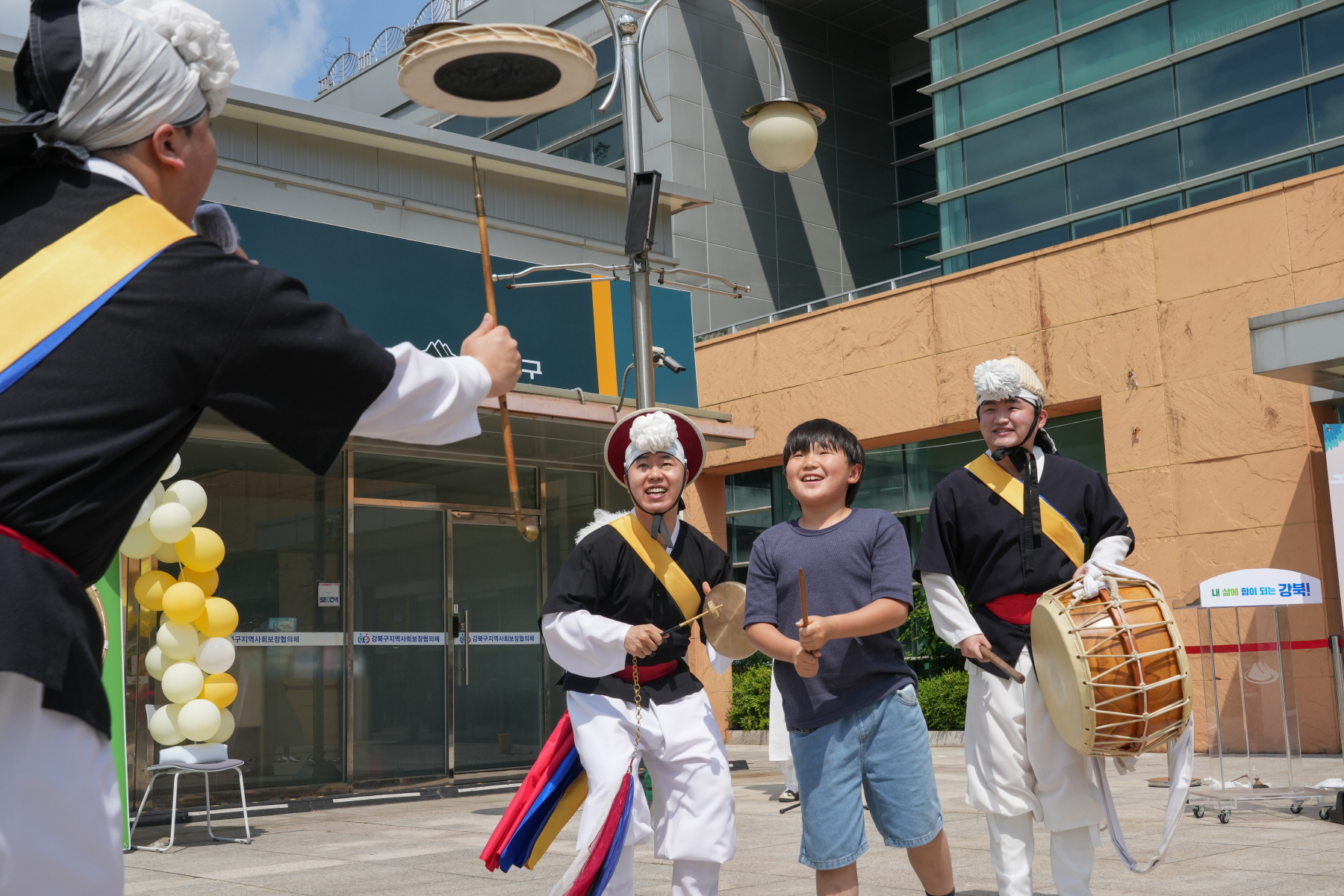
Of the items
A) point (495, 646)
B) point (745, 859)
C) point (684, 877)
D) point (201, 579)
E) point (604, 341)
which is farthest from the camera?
point (604, 341)

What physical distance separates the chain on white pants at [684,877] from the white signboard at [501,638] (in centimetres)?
843

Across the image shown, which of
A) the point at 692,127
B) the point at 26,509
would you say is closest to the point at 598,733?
the point at 26,509

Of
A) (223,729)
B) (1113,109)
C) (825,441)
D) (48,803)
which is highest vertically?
(1113,109)

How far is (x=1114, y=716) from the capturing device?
4555 mm

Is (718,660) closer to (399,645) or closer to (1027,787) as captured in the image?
(1027,787)

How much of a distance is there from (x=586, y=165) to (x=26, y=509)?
14.4 meters

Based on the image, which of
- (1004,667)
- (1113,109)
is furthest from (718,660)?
(1113,109)

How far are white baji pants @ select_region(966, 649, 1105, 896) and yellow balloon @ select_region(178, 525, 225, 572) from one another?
5.99 metres

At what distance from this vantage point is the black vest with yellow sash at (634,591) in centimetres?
496

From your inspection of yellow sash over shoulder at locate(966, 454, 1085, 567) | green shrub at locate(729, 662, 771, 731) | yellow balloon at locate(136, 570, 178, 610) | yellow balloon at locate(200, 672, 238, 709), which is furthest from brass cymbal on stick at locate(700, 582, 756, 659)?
green shrub at locate(729, 662, 771, 731)

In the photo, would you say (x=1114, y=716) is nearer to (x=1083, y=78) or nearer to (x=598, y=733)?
(x=598, y=733)

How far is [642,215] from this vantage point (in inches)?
354

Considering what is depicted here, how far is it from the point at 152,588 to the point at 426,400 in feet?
25.4

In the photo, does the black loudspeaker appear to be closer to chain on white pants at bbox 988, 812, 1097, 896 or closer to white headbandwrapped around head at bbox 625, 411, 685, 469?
white headbandwrapped around head at bbox 625, 411, 685, 469
